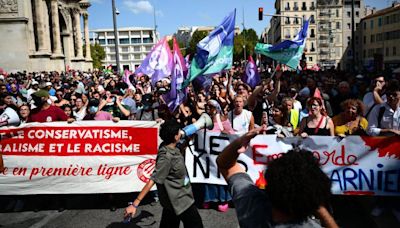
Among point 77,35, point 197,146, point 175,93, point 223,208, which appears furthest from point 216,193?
point 77,35

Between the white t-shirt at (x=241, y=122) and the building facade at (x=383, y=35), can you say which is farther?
the building facade at (x=383, y=35)

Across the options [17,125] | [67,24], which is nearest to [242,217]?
[17,125]

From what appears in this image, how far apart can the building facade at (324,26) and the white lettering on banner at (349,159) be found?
277ft

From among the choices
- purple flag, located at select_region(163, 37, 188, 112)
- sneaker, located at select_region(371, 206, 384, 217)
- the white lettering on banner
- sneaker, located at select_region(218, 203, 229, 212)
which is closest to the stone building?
A: purple flag, located at select_region(163, 37, 188, 112)

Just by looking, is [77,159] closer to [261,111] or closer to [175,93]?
[175,93]

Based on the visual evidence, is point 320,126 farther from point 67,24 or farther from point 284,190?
point 67,24

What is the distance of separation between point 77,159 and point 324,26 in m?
92.0

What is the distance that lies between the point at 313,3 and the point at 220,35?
90888 mm

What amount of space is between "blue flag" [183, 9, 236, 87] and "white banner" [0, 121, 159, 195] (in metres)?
1.86

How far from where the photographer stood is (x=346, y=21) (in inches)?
3396

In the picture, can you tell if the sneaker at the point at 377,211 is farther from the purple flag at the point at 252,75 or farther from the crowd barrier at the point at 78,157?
the purple flag at the point at 252,75

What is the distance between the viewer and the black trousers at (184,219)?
141 inches

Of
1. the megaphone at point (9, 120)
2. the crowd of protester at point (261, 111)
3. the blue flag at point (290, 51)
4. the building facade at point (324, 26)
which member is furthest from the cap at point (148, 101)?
the building facade at point (324, 26)

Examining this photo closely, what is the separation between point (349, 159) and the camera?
15.6ft
